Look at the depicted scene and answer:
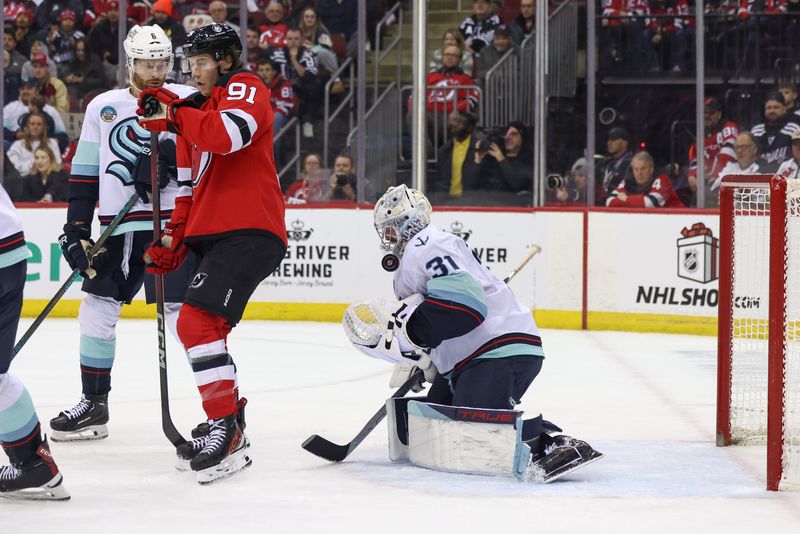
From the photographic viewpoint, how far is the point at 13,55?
28.6 ft

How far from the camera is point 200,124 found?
3.29 m

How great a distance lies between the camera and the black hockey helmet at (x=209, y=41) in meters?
3.45

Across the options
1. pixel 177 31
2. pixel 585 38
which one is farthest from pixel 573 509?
pixel 177 31

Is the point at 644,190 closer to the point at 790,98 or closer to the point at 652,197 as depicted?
the point at 652,197

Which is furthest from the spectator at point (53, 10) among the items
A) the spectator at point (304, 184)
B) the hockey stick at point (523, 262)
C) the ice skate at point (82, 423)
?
the hockey stick at point (523, 262)

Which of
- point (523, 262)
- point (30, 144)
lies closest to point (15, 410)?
point (523, 262)

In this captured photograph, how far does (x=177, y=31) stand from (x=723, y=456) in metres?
6.15

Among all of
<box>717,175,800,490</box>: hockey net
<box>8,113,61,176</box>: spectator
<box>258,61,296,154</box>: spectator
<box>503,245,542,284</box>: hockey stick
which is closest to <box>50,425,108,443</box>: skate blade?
→ <box>503,245,542,284</box>: hockey stick

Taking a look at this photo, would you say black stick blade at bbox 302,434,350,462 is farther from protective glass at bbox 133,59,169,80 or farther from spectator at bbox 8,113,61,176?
spectator at bbox 8,113,61,176

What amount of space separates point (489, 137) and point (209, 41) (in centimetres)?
494

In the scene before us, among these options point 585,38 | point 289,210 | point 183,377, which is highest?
point 585,38

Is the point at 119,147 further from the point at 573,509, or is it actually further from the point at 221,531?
the point at 573,509

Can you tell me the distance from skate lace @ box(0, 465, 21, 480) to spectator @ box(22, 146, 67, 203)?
216 inches

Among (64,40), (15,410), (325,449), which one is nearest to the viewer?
(15,410)
